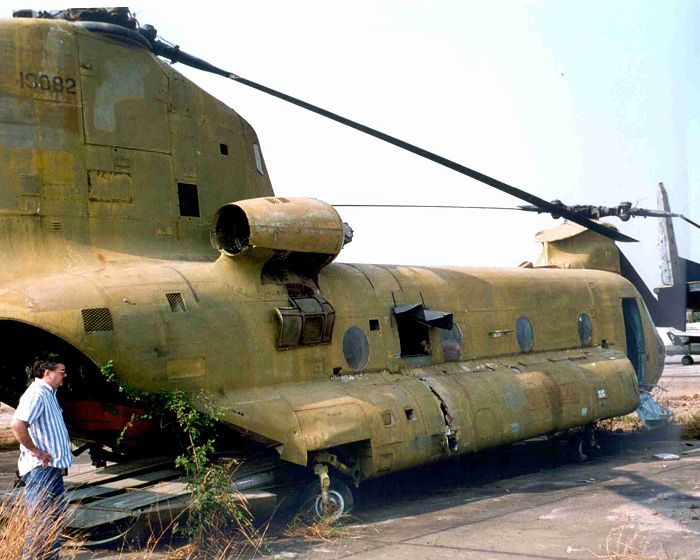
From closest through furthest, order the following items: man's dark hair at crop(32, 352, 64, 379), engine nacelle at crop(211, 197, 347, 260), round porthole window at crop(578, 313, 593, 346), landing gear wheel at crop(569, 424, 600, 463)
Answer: man's dark hair at crop(32, 352, 64, 379), engine nacelle at crop(211, 197, 347, 260), landing gear wheel at crop(569, 424, 600, 463), round porthole window at crop(578, 313, 593, 346)

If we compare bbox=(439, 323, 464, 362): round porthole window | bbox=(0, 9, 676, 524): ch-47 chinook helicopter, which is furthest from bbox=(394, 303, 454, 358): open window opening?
bbox=(439, 323, 464, 362): round porthole window

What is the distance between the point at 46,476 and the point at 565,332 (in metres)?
9.98

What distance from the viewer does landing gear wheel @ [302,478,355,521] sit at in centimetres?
991

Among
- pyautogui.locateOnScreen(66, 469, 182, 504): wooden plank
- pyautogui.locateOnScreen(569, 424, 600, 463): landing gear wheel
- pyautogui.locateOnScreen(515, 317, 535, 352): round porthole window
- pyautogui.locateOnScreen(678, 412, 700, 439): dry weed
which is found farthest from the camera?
pyautogui.locateOnScreen(678, 412, 700, 439): dry weed

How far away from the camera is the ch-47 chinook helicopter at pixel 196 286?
948 cm

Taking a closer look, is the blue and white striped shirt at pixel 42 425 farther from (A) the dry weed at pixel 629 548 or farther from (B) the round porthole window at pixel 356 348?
(A) the dry weed at pixel 629 548

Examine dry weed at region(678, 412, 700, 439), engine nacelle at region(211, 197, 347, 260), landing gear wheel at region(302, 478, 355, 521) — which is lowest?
dry weed at region(678, 412, 700, 439)

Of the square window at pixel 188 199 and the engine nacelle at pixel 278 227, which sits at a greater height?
the square window at pixel 188 199

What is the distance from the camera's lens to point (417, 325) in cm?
1266

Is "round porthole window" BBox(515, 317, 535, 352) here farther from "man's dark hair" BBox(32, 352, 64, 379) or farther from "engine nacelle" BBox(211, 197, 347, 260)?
"man's dark hair" BBox(32, 352, 64, 379)

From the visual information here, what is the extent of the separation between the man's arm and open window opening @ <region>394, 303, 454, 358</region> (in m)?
5.82

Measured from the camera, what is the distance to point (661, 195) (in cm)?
1695

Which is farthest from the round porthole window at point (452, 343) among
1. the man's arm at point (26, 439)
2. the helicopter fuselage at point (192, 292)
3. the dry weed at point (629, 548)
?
the man's arm at point (26, 439)

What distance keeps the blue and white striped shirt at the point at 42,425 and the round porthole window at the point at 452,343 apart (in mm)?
6378
